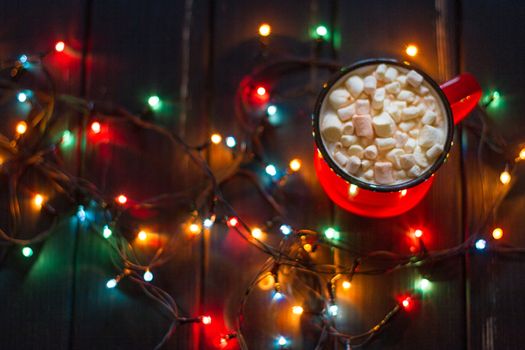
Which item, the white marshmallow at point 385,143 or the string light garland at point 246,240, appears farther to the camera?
the string light garland at point 246,240

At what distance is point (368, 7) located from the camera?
110 cm

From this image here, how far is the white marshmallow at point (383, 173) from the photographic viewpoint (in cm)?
91

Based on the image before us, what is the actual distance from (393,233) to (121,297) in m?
0.44

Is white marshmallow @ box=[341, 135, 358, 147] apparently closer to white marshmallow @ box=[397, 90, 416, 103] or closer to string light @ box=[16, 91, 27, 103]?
white marshmallow @ box=[397, 90, 416, 103]

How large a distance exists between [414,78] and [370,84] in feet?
0.20

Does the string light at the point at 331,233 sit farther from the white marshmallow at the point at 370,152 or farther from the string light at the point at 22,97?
the string light at the point at 22,97

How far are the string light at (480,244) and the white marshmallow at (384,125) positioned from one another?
0.24 metres

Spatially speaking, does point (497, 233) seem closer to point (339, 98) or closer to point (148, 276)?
point (339, 98)

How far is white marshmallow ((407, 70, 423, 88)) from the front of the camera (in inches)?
36.6

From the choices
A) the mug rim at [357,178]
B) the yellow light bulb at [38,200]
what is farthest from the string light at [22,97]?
the mug rim at [357,178]

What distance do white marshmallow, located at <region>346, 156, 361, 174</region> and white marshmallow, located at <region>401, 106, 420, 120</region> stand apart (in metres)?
0.09

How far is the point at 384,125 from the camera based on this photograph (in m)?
0.92

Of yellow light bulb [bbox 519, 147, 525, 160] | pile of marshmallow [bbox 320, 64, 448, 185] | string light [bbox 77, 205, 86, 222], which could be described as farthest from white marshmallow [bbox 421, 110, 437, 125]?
string light [bbox 77, 205, 86, 222]

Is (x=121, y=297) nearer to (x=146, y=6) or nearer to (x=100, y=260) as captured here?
(x=100, y=260)
